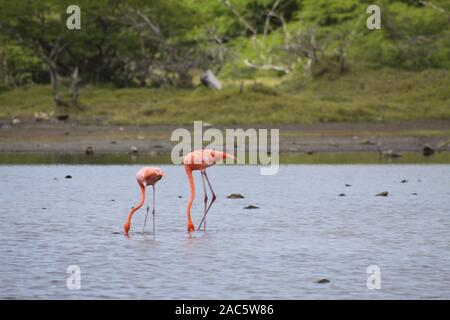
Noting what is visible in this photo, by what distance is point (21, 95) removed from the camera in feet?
120

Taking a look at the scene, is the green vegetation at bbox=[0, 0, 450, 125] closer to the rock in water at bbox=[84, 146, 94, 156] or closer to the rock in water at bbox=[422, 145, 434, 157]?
the rock in water at bbox=[84, 146, 94, 156]

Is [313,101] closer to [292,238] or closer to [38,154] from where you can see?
[38,154]

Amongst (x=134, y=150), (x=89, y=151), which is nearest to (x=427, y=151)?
(x=134, y=150)

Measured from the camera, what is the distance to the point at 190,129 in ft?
95.8

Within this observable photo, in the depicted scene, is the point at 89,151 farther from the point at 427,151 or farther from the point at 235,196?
the point at 235,196

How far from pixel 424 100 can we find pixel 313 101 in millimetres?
3612

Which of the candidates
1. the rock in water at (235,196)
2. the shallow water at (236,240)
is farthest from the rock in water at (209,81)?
the rock in water at (235,196)

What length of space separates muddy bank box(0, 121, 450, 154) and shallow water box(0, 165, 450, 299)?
502 cm

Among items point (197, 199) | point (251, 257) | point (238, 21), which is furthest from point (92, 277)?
point (238, 21)

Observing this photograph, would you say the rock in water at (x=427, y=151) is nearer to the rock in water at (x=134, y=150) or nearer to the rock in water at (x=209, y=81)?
the rock in water at (x=134, y=150)

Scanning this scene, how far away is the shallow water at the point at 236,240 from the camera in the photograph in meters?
9.94

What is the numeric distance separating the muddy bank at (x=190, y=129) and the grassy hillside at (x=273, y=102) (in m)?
0.76

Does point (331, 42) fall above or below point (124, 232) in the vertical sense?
above

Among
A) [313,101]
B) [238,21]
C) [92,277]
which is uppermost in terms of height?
[238,21]
